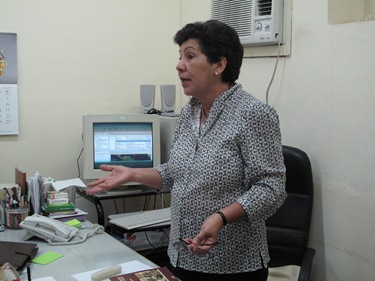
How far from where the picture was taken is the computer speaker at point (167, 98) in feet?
10.9

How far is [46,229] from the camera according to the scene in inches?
83.9

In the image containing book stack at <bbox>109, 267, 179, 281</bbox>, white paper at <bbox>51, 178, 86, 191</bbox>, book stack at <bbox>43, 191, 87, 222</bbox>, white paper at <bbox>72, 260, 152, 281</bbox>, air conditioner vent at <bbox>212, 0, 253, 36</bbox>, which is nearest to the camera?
book stack at <bbox>109, 267, 179, 281</bbox>

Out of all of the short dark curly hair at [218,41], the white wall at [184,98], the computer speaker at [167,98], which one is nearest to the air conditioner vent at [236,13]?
the white wall at [184,98]

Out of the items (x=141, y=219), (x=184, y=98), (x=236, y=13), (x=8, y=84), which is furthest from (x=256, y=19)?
(x=8, y=84)

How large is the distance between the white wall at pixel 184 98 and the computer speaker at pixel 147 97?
Answer: 0.18 meters

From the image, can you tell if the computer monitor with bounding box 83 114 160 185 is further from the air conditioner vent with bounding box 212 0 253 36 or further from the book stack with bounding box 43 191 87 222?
the air conditioner vent with bounding box 212 0 253 36

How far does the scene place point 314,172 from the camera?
247 cm

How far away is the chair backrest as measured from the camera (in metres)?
2.39

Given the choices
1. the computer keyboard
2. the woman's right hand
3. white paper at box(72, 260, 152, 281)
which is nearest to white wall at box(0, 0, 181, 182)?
the computer keyboard

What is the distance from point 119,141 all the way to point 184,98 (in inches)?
32.1

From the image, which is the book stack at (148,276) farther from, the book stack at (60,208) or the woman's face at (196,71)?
the book stack at (60,208)

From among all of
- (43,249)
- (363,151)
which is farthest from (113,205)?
(363,151)

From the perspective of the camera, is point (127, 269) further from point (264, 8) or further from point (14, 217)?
point (264, 8)

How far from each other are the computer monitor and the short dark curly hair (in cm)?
141
